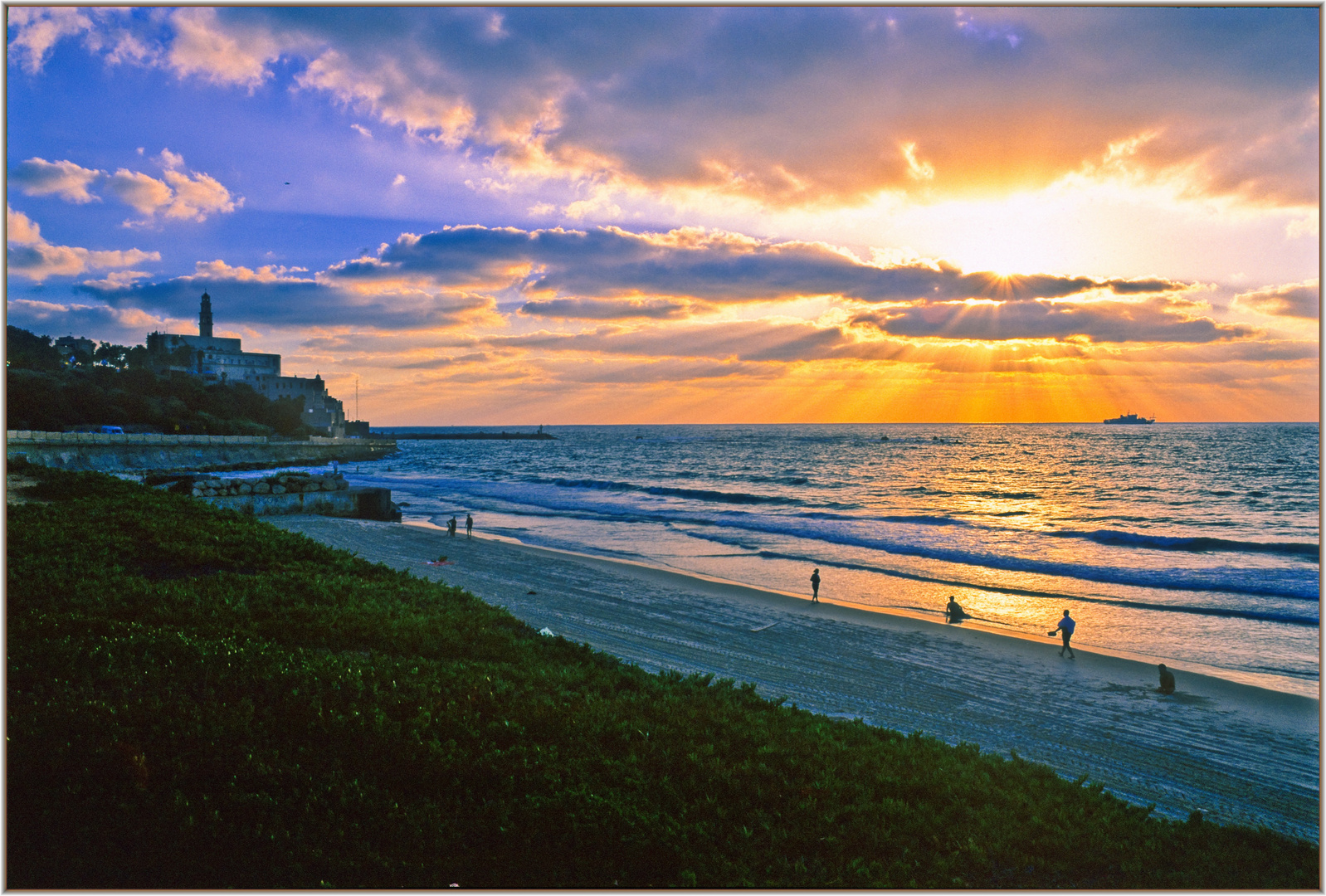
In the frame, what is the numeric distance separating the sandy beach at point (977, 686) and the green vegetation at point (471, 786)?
355cm

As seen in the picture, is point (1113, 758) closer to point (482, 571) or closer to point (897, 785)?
point (897, 785)

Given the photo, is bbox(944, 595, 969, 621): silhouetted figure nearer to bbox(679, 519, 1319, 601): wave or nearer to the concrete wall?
bbox(679, 519, 1319, 601): wave

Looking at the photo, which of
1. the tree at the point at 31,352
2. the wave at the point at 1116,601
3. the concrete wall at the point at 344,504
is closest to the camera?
the wave at the point at 1116,601

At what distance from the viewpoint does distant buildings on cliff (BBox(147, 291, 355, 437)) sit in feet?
406

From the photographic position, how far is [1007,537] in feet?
127

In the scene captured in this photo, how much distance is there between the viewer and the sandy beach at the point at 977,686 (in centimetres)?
1142

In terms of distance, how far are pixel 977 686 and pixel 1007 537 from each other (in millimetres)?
26328

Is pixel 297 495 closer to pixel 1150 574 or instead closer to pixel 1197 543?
pixel 1150 574

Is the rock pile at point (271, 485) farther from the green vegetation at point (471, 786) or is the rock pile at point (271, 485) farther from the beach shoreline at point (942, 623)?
the green vegetation at point (471, 786)

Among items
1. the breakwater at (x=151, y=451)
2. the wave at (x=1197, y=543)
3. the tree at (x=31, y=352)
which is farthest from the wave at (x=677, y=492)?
the tree at (x=31, y=352)

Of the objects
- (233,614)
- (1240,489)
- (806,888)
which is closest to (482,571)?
(233,614)

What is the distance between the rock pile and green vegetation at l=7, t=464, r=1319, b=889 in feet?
100

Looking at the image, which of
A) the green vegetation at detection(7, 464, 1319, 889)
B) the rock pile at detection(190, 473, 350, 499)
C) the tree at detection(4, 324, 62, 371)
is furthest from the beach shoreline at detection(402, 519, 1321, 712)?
the tree at detection(4, 324, 62, 371)

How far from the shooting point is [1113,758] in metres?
A: 12.0
